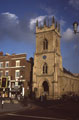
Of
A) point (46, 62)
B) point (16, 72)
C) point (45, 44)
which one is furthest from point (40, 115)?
point (45, 44)

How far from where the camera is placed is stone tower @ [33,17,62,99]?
5434 cm

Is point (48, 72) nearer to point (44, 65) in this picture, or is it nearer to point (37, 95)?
point (44, 65)

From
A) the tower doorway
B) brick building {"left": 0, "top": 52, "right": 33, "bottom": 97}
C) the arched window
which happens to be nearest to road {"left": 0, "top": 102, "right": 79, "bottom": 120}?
brick building {"left": 0, "top": 52, "right": 33, "bottom": 97}

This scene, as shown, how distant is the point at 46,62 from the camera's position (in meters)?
57.4

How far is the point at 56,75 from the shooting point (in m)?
54.2

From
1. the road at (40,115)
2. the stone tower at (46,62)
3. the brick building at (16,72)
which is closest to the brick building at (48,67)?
the stone tower at (46,62)

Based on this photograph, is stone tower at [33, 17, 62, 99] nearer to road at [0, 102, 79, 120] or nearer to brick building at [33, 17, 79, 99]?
brick building at [33, 17, 79, 99]

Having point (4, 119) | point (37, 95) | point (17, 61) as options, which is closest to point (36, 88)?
point (37, 95)

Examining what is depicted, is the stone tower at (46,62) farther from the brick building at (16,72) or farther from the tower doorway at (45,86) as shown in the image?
the brick building at (16,72)

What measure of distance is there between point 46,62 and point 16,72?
9985 mm

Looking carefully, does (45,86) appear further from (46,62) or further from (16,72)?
(16,72)

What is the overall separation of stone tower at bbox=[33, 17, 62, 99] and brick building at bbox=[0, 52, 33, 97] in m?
3.18

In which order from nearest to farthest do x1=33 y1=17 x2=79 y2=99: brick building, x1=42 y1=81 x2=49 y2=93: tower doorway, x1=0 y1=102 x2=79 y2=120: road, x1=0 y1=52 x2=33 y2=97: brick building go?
x1=0 y1=102 x2=79 y2=120: road
x1=0 y1=52 x2=33 y2=97: brick building
x1=33 y1=17 x2=79 y2=99: brick building
x1=42 y1=81 x2=49 y2=93: tower doorway

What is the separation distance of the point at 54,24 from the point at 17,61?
1740 centimetres
